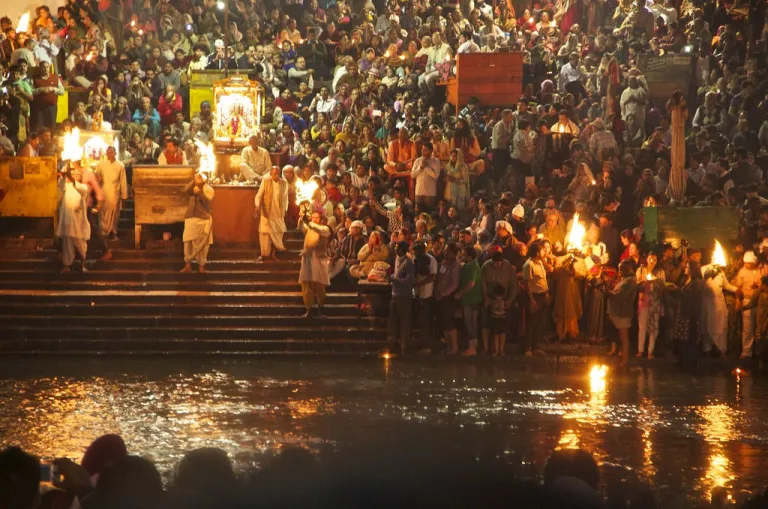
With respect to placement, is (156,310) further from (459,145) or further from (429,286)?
(459,145)

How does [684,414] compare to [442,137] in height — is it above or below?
below

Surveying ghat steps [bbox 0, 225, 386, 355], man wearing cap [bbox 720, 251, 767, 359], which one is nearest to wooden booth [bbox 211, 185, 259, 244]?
ghat steps [bbox 0, 225, 386, 355]

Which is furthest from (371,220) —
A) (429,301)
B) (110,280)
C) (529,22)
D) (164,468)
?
(529,22)

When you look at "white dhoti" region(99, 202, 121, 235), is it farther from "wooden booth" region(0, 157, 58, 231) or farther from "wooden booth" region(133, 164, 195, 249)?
"wooden booth" region(0, 157, 58, 231)

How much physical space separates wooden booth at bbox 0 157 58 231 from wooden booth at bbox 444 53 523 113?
393 inches

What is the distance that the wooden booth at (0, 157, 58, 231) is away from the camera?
19.5 metres

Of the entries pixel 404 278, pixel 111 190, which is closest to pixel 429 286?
pixel 404 278

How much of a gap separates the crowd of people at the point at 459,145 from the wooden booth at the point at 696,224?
1.13 feet

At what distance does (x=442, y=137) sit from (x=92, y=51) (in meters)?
9.08

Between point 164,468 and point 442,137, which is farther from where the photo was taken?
point 442,137

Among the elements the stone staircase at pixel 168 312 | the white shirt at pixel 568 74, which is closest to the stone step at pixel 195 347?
the stone staircase at pixel 168 312

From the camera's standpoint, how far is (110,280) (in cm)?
1838

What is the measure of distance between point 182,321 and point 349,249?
9.93 feet

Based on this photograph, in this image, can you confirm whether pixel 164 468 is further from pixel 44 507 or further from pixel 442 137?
pixel 442 137
